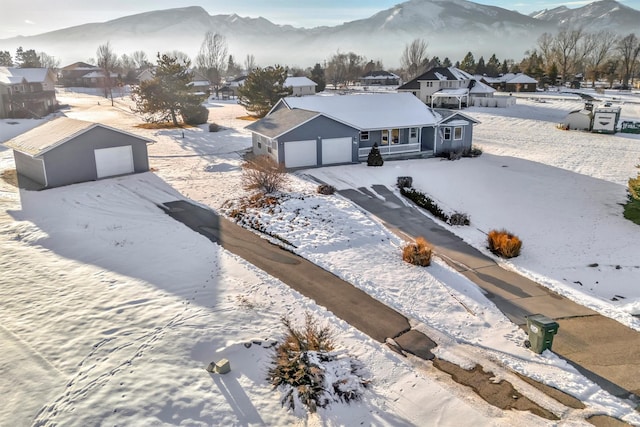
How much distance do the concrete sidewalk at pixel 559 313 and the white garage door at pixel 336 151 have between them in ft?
34.7

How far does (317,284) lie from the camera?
54.0ft

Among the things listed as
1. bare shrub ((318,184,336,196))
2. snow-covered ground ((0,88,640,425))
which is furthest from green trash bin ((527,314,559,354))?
bare shrub ((318,184,336,196))

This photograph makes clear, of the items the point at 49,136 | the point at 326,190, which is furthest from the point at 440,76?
the point at 49,136

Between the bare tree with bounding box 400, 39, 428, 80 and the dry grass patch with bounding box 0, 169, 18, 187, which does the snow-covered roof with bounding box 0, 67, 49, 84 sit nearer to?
the dry grass patch with bounding box 0, 169, 18, 187

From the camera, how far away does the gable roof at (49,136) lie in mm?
27766

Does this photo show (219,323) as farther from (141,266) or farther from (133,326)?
(141,266)

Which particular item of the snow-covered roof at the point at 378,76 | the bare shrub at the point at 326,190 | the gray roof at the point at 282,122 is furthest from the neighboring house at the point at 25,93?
the snow-covered roof at the point at 378,76

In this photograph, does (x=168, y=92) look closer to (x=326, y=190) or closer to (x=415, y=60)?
(x=326, y=190)

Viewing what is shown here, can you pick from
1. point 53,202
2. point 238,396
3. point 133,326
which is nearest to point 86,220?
point 53,202

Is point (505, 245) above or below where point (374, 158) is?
below

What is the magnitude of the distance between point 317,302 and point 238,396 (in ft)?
17.0

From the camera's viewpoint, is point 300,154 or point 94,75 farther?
point 94,75

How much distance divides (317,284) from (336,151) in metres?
19.0

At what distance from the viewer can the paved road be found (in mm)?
13633
